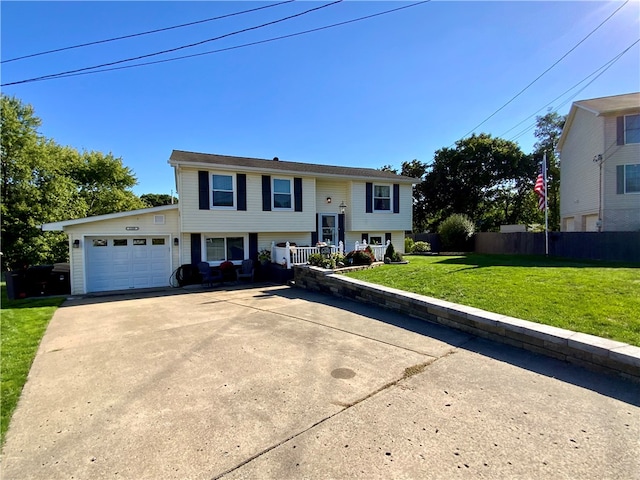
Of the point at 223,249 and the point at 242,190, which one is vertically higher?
the point at 242,190

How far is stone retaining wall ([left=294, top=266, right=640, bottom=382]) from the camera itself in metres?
3.54

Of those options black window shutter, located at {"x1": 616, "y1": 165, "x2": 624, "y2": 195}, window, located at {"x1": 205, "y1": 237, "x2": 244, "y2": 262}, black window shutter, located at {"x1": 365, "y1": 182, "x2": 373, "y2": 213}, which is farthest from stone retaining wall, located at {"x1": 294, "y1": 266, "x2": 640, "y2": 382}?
black window shutter, located at {"x1": 616, "y1": 165, "x2": 624, "y2": 195}

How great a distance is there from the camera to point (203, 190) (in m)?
12.3

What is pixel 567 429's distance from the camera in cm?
262

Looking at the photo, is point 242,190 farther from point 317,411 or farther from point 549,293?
point 317,411

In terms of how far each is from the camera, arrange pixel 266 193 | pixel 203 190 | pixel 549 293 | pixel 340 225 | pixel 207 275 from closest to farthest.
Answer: pixel 549 293
pixel 207 275
pixel 203 190
pixel 266 193
pixel 340 225

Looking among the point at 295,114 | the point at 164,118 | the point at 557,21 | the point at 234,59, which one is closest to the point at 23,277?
the point at 164,118

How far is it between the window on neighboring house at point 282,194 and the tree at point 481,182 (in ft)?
62.6

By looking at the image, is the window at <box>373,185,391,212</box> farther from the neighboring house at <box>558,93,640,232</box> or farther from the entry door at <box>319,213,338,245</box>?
the neighboring house at <box>558,93,640,232</box>

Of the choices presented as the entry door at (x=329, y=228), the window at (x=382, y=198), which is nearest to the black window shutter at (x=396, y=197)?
the window at (x=382, y=198)

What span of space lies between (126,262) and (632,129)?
23227 mm

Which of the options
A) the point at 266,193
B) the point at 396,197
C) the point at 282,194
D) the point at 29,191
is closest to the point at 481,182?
the point at 396,197

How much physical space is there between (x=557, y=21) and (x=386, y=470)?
498 inches

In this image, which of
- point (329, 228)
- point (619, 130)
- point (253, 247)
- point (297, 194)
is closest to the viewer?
point (253, 247)
